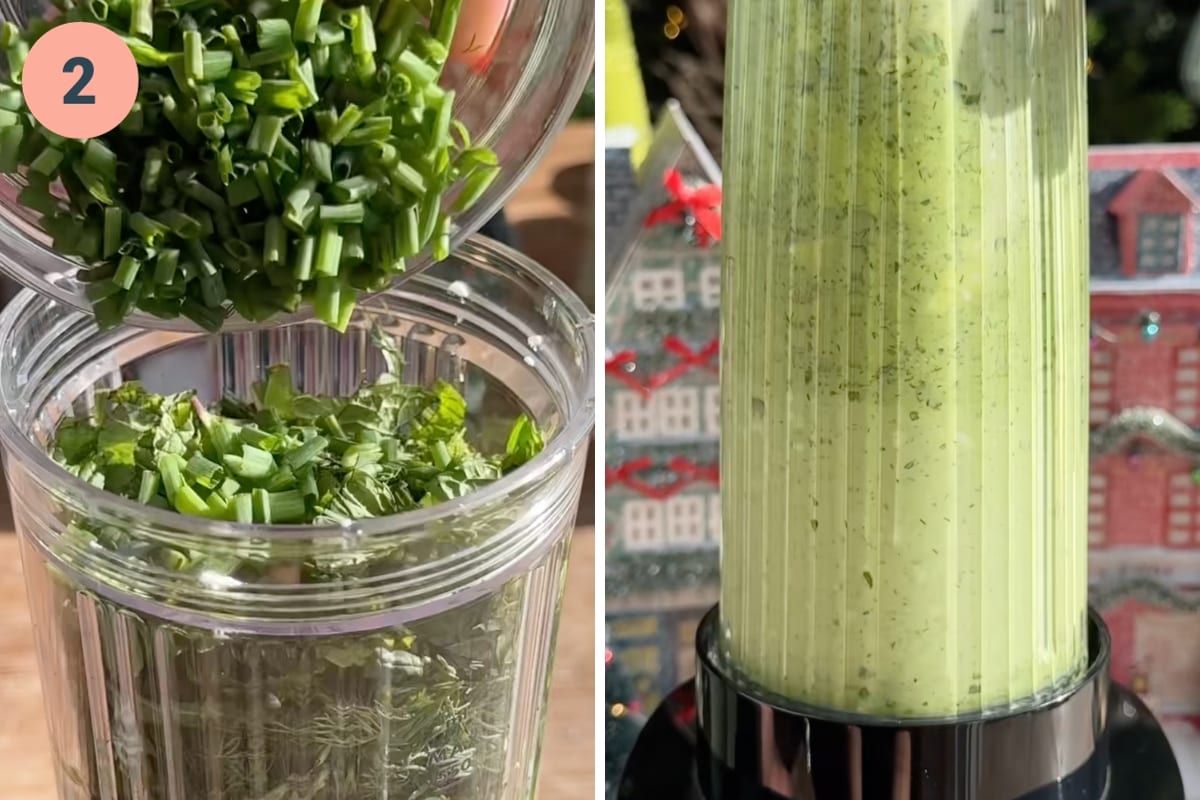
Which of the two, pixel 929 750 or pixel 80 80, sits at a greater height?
pixel 80 80

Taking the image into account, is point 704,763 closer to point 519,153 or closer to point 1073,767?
point 1073,767

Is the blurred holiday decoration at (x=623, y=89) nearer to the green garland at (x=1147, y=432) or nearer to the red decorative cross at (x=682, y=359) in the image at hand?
the red decorative cross at (x=682, y=359)

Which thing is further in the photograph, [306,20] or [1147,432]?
[1147,432]

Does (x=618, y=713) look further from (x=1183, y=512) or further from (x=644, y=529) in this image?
(x=1183, y=512)

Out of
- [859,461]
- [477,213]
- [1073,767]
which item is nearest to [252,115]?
[477,213]

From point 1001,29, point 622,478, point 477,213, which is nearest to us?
point 1001,29

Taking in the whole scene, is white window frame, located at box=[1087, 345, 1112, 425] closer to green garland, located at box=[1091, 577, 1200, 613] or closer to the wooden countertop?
green garland, located at box=[1091, 577, 1200, 613]

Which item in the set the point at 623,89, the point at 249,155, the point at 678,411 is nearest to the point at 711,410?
the point at 678,411

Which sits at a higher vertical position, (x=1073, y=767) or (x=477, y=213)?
(x=477, y=213)
